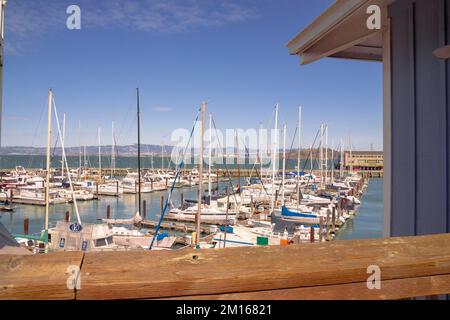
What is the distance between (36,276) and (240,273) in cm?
54

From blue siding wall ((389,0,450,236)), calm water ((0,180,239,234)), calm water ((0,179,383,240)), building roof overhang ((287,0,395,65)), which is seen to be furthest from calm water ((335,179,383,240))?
blue siding wall ((389,0,450,236))

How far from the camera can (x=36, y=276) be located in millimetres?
975

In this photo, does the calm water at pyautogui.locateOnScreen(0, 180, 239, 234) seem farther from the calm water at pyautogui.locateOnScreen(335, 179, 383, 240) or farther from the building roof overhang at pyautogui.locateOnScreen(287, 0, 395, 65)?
the building roof overhang at pyautogui.locateOnScreen(287, 0, 395, 65)

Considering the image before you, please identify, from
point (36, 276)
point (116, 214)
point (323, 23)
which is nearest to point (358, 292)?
point (36, 276)

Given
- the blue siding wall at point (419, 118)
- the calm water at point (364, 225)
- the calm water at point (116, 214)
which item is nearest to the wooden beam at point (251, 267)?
the blue siding wall at point (419, 118)

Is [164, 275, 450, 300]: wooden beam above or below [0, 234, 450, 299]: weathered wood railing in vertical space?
below

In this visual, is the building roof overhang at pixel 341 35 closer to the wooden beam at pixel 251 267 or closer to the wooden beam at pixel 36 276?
the wooden beam at pixel 251 267

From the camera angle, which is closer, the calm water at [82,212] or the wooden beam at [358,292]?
the wooden beam at [358,292]

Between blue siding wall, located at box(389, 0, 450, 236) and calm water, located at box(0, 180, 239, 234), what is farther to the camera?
calm water, located at box(0, 180, 239, 234)

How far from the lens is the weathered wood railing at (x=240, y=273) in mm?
964

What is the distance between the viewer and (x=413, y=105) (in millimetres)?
2824

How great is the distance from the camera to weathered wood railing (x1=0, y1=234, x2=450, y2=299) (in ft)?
3.16

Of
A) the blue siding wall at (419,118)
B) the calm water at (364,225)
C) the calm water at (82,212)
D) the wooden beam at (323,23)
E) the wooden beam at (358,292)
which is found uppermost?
the wooden beam at (323,23)
